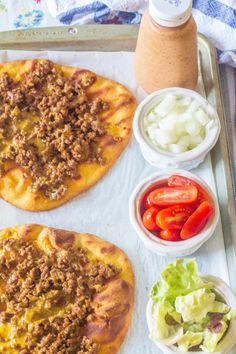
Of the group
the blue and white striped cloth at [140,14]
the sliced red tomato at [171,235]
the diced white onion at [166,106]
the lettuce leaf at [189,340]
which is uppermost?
the blue and white striped cloth at [140,14]

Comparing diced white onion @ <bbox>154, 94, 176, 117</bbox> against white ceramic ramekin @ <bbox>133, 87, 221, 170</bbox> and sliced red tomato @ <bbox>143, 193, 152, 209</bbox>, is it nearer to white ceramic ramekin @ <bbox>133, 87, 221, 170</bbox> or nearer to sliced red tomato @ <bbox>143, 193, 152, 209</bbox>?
white ceramic ramekin @ <bbox>133, 87, 221, 170</bbox>

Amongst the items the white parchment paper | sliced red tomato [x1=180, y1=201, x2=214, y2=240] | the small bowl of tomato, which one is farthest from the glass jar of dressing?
sliced red tomato [x1=180, y1=201, x2=214, y2=240]

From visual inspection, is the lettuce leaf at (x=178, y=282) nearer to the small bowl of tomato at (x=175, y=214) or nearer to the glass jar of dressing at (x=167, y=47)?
the small bowl of tomato at (x=175, y=214)

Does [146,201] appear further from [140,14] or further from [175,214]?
[140,14]

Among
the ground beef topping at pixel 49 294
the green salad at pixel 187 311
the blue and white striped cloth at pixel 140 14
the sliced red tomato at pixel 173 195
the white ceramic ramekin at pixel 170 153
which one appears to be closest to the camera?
the green salad at pixel 187 311

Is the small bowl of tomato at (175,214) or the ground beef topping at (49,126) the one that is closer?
the small bowl of tomato at (175,214)

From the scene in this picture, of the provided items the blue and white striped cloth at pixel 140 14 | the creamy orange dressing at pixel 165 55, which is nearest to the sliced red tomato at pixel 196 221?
the creamy orange dressing at pixel 165 55
